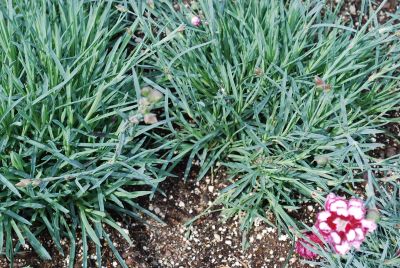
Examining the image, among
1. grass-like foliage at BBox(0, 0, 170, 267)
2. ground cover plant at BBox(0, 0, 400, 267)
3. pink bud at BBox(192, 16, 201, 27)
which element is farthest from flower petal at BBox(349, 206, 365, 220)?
pink bud at BBox(192, 16, 201, 27)

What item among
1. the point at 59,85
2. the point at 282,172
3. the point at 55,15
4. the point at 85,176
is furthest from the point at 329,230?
the point at 55,15

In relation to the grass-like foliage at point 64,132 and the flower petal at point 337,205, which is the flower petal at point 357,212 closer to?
the flower petal at point 337,205

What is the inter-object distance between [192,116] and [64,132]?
50 centimetres

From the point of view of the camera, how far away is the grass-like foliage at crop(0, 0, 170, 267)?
2145 mm

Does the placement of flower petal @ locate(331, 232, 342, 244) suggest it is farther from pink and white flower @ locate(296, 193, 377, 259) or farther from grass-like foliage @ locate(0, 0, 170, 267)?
grass-like foliage @ locate(0, 0, 170, 267)

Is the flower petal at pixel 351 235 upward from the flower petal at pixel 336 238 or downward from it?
upward

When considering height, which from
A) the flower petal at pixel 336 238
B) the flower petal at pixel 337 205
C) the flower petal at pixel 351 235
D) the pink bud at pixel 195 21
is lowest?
the flower petal at pixel 336 238

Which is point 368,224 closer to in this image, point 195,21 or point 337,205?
point 337,205

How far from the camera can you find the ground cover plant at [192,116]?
7.18 ft

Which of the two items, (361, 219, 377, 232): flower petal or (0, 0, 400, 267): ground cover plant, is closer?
(361, 219, 377, 232): flower petal

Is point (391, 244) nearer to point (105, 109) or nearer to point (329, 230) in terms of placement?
point (329, 230)

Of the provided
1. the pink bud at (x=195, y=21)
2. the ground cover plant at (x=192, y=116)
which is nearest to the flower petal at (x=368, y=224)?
the ground cover plant at (x=192, y=116)

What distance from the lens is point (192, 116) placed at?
2385mm

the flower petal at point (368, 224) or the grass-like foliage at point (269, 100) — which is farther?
the grass-like foliage at point (269, 100)
